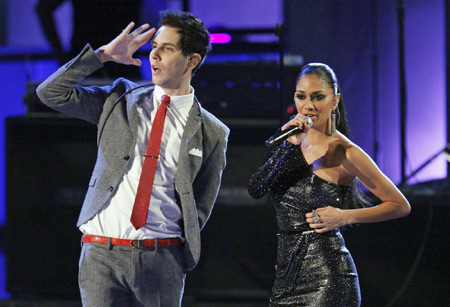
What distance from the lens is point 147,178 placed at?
2.10 meters

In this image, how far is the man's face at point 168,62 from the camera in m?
2.23

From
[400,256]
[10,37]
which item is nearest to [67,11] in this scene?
[10,37]

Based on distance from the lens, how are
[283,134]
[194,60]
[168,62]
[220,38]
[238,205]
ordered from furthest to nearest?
[238,205] < [220,38] < [194,60] < [168,62] < [283,134]

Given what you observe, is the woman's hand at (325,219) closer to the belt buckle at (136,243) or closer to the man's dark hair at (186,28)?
the belt buckle at (136,243)

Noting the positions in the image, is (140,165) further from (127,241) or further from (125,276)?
(125,276)

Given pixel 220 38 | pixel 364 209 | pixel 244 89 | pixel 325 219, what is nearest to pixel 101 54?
pixel 325 219

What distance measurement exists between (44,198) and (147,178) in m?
1.83

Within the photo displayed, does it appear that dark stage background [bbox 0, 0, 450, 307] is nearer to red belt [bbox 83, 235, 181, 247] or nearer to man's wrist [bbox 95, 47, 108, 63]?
man's wrist [bbox 95, 47, 108, 63]

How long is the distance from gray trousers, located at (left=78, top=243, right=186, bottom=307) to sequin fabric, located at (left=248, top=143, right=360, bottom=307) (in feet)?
1.41

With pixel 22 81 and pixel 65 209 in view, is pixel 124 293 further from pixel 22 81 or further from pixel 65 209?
pixel 22 81

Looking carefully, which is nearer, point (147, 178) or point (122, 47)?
point (147, 178)

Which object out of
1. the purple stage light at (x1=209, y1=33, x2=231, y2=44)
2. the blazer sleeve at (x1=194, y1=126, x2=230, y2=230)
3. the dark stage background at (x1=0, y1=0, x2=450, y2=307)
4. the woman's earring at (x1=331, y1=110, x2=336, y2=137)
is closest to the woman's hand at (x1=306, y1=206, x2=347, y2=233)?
the woman's earring at (x1=331, y1=110, x2=336, y2=137)

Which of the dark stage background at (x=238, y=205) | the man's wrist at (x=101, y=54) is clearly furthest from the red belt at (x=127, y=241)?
the dark stage background at (x=238, y=205)

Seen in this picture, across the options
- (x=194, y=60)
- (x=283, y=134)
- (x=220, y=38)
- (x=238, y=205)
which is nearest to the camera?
(x=283, y=134)
